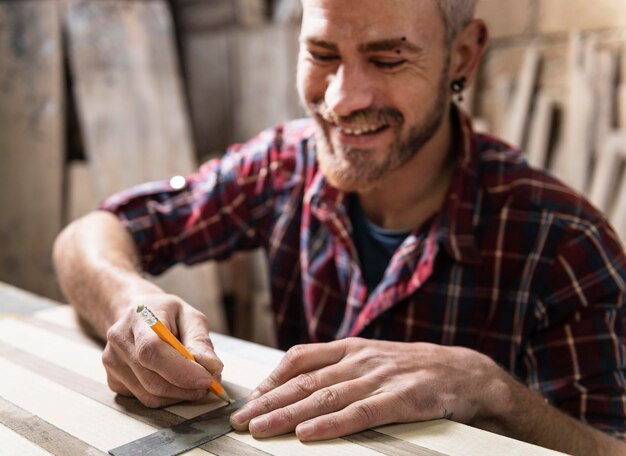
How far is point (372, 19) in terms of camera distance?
5.11 feet

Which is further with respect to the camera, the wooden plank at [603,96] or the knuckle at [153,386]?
the wooden plank at [603,96]

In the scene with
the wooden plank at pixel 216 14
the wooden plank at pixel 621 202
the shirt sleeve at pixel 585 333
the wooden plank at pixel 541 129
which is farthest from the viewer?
the wooden plank at pixel 216 14

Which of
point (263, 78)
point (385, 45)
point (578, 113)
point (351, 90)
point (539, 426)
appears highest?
point (385, 45)

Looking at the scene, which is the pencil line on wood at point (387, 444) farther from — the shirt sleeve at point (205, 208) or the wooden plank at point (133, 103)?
the wooden plank at point (133, 103)

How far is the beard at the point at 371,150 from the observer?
5.57 feet

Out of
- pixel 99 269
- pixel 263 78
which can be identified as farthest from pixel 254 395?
pixel 263 78

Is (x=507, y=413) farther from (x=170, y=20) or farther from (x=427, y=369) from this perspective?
(x=170, y=20)

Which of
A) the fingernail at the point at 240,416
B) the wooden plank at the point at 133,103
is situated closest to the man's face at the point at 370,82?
the fingernail at the point at 240,416

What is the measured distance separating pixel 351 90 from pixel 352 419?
2.73ft

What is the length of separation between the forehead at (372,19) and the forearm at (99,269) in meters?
0.74

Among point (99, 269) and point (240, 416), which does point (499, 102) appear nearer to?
point (99, 269)

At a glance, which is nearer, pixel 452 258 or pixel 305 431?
pixel 305 431

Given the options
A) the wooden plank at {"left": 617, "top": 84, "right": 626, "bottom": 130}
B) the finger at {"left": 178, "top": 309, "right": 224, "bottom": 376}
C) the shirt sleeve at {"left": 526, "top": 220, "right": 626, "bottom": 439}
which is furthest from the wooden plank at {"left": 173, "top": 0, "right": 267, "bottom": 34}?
the finger at {"left": 178, "top": 309, "right": 224, "bottom": 376}

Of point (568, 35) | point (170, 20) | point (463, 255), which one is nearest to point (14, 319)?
point (463, 255)
